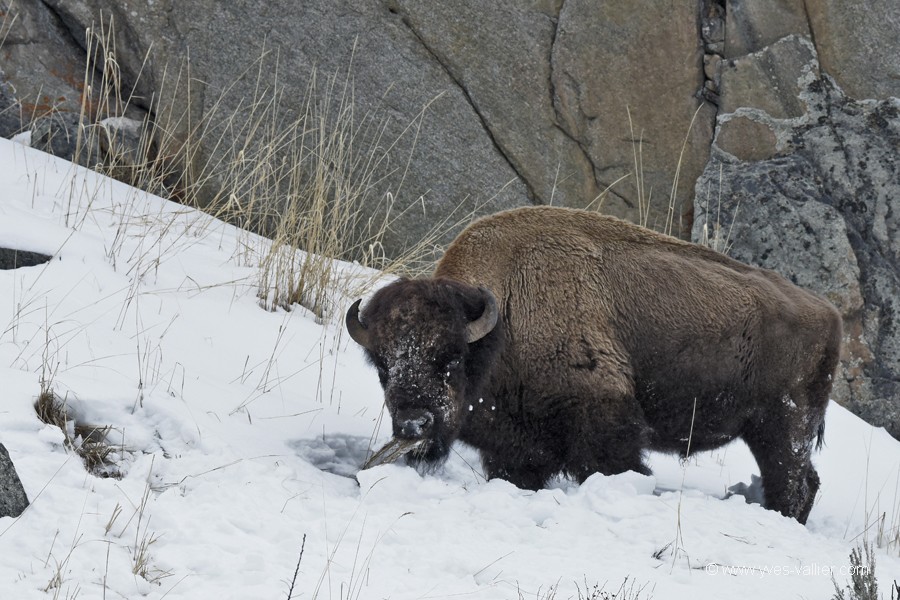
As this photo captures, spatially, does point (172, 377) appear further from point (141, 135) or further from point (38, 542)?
point (141, 135)

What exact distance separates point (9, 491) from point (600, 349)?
290cm

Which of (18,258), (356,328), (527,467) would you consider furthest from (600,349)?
(18,258)

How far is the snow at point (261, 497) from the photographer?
328 centimetres

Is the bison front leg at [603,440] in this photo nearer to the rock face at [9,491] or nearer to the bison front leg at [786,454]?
the bison front leg at [786,454]

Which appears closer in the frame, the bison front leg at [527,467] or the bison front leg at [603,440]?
the bison front leg at [603,440]

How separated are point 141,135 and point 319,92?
5.09 ft

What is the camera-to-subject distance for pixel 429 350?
460 centimetres

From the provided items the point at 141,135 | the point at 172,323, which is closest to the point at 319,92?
the point at 141,135

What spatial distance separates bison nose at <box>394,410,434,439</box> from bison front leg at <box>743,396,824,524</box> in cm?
208

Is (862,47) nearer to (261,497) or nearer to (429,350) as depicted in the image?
(429,350)

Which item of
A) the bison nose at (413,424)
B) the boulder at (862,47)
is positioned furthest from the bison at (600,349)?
the boulder at (862,47)

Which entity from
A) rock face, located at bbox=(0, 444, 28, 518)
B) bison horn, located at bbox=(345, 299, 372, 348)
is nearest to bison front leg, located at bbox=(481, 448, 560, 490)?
bison horn, located at bbox=(345, 299, 372, 348)

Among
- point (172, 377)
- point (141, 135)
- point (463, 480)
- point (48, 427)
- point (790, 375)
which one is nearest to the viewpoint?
point (48, 427)

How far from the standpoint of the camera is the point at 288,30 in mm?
8742
